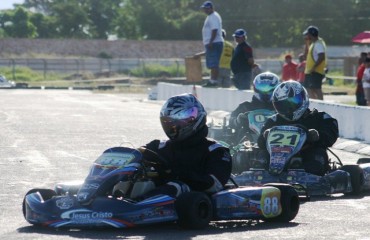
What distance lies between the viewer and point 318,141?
10.9 meters

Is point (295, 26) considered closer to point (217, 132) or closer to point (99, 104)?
point (99, 104)

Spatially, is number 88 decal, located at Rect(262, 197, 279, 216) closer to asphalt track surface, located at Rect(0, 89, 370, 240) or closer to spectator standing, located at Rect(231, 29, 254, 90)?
asphalt track surface, located at Rect(0, 89, 370, 240)

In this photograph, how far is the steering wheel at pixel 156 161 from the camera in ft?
28.2

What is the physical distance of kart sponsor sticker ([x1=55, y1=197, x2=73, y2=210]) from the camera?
8.04m

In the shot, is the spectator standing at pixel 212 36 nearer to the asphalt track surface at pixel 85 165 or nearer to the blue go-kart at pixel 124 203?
the asphalt track surface at pixel 85 165

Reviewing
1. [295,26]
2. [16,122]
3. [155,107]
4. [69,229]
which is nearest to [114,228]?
[69,229]

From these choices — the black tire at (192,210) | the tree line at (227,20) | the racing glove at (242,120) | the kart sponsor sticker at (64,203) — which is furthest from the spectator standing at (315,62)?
the tree line at (227,20)

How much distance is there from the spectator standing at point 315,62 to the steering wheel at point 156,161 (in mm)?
10691

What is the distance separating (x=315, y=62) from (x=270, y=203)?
10.7m

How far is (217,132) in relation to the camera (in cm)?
1330

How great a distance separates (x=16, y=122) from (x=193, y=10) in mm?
67441

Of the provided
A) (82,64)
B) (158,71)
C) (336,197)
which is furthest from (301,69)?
(82,64)

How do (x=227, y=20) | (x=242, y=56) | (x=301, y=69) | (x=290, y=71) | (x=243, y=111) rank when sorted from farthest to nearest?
1. (x=227, y=20)
2. (x=290, y=71)
3. (x=301, y=69)
4. (x=242, y=56)
5. (x=243, y=111)

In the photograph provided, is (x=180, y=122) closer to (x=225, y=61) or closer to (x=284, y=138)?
(x=284, y=138)
